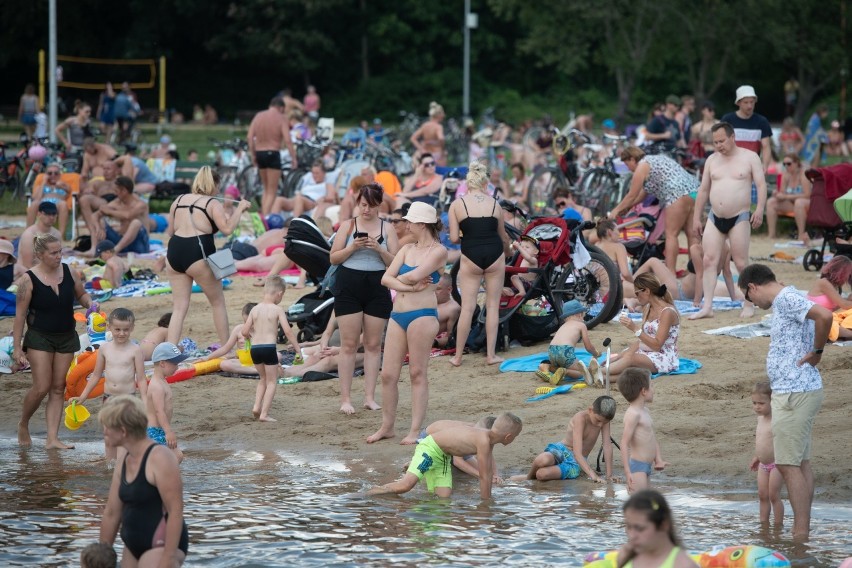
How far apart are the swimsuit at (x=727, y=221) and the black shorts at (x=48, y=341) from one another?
18.7 ft

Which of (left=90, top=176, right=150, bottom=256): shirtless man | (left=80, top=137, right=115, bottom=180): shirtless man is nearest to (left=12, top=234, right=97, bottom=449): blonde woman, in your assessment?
(left=90, top=176, right=150, bottom=256): shirtless man

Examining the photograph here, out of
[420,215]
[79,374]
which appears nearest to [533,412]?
[420,215]

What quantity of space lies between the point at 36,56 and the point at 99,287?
3292 cm

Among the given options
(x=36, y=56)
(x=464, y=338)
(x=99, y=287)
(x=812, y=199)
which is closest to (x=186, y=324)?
(x=99, y=287)

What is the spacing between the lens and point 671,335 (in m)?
10.8

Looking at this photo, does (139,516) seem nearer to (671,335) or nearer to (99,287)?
(671,335)

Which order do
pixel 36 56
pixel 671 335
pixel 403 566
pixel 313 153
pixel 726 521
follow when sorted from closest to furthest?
pixel 403 566, pixel 726 521, pixel 671 335, pixel 313 153, pixel 36 56

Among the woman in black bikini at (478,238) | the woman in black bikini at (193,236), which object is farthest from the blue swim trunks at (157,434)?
the woman in black bikini at (478,238)

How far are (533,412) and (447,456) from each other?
2.06 m

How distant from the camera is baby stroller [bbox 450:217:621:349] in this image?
1220 centimetres

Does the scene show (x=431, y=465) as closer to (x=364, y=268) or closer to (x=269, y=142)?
(x=364, y=268)

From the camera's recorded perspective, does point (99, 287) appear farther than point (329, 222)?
No

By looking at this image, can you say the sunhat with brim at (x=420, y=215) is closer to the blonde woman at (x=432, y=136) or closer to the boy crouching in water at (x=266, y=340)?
the boy crouching in water at (x=266, y=340)

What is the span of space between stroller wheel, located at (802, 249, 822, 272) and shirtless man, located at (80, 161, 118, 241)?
29.5 feet
